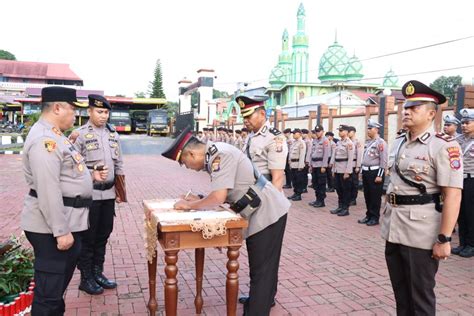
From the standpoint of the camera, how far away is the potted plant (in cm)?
315

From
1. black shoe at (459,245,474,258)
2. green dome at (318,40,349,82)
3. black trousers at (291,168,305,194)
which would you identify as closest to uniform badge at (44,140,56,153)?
black shoe at (459,245,474,258)

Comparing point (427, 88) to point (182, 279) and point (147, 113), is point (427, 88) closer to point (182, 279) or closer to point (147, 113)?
point (182, 279)

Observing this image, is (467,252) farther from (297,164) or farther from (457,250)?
(297,164)

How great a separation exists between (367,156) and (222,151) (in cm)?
550

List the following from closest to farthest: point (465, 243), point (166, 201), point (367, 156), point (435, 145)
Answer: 1. point (435, 145)
2. point (166, 201)
3. point (465, 243)
4. point (367, 156)

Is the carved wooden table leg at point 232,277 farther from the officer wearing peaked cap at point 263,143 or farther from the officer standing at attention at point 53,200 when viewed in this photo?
the officer standing at attention at point 53,200

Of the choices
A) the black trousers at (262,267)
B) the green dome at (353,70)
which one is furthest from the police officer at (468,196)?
the green dome at (353,70)

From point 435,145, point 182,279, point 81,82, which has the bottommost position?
point 182,279

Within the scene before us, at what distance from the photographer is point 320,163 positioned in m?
9.91

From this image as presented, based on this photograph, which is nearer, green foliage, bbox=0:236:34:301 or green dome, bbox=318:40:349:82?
green foliage, bbox=0:236:34:301

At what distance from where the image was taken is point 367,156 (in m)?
7.73

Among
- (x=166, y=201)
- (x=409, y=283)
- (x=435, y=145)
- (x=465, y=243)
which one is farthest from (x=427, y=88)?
(x=465, y=243)

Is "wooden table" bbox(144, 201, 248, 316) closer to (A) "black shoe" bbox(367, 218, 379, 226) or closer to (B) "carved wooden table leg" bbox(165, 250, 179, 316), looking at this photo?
(B) "carved wooden table leg" bbox(165, 250, 179, 316)

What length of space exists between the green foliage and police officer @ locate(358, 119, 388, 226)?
5.67 m
